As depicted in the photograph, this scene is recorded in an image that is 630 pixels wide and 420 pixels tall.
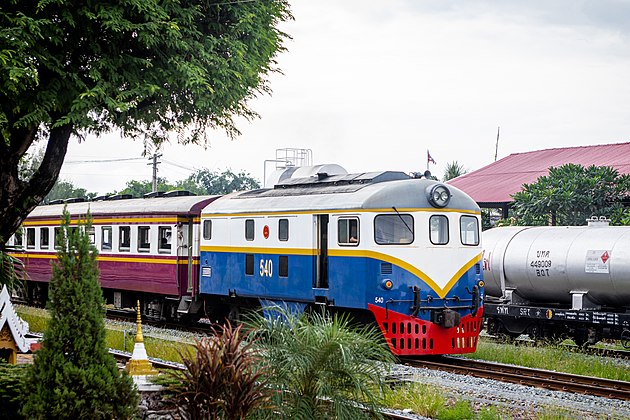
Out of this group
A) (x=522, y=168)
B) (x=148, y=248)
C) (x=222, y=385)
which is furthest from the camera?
(x=522, y=168)

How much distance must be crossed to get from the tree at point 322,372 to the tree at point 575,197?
776 inches

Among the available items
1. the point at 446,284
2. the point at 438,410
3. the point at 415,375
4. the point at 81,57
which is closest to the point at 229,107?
the point at 81,57

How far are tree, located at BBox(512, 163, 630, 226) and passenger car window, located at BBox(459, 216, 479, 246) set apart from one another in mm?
11646

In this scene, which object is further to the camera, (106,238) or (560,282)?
(106,238)

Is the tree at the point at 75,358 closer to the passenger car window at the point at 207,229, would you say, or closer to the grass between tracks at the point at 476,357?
the grass between tracks at the point at 476,357

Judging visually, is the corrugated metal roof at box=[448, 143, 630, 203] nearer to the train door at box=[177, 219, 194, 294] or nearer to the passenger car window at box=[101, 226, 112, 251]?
the train door at box=[177, 219, 194, 294]

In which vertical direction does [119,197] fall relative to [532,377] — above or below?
above

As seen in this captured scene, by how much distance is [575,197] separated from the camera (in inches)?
1080

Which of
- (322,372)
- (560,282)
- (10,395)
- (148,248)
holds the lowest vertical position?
(10,395)

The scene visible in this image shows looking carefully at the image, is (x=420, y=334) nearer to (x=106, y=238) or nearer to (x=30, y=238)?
(x=106, y=238)

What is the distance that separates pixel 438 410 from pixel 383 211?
5059 millimetres

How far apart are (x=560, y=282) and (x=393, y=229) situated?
474 cm

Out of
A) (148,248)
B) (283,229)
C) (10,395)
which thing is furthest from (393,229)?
(148,248)

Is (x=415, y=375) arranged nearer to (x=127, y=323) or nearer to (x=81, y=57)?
(x=81, y=57)
